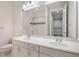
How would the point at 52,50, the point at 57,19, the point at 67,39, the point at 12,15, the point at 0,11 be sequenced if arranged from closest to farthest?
the point at 52,50, the point at 67,39, the point at 57,19, the point at 0,11, the point at 12,15

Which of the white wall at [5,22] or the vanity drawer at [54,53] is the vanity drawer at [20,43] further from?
the vanity drawer at [54,53]

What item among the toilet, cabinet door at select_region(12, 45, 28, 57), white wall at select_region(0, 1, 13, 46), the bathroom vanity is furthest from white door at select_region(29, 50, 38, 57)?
white wall at select_region(0, 1, 13, 46)

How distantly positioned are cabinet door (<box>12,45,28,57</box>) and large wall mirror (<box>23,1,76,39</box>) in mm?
495

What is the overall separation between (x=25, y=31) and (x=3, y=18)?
2.21 ft

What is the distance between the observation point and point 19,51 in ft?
8.02

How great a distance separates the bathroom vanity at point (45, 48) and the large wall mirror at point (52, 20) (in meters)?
0.17

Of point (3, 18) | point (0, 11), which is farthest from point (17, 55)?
point (0, 11)

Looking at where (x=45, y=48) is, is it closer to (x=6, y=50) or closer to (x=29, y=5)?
(x=6, y=50)

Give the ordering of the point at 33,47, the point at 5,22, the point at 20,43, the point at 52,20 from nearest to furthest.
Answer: the point at 33,47 → the point at 52,20 → the point at 20,43 → the point at 5,22

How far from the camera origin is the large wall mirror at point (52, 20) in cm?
194

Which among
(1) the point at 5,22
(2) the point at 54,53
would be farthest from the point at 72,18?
(1) the point at 5,22

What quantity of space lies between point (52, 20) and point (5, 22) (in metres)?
1.19

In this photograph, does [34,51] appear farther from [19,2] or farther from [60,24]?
[19,2]

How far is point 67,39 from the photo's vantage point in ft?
6.52
